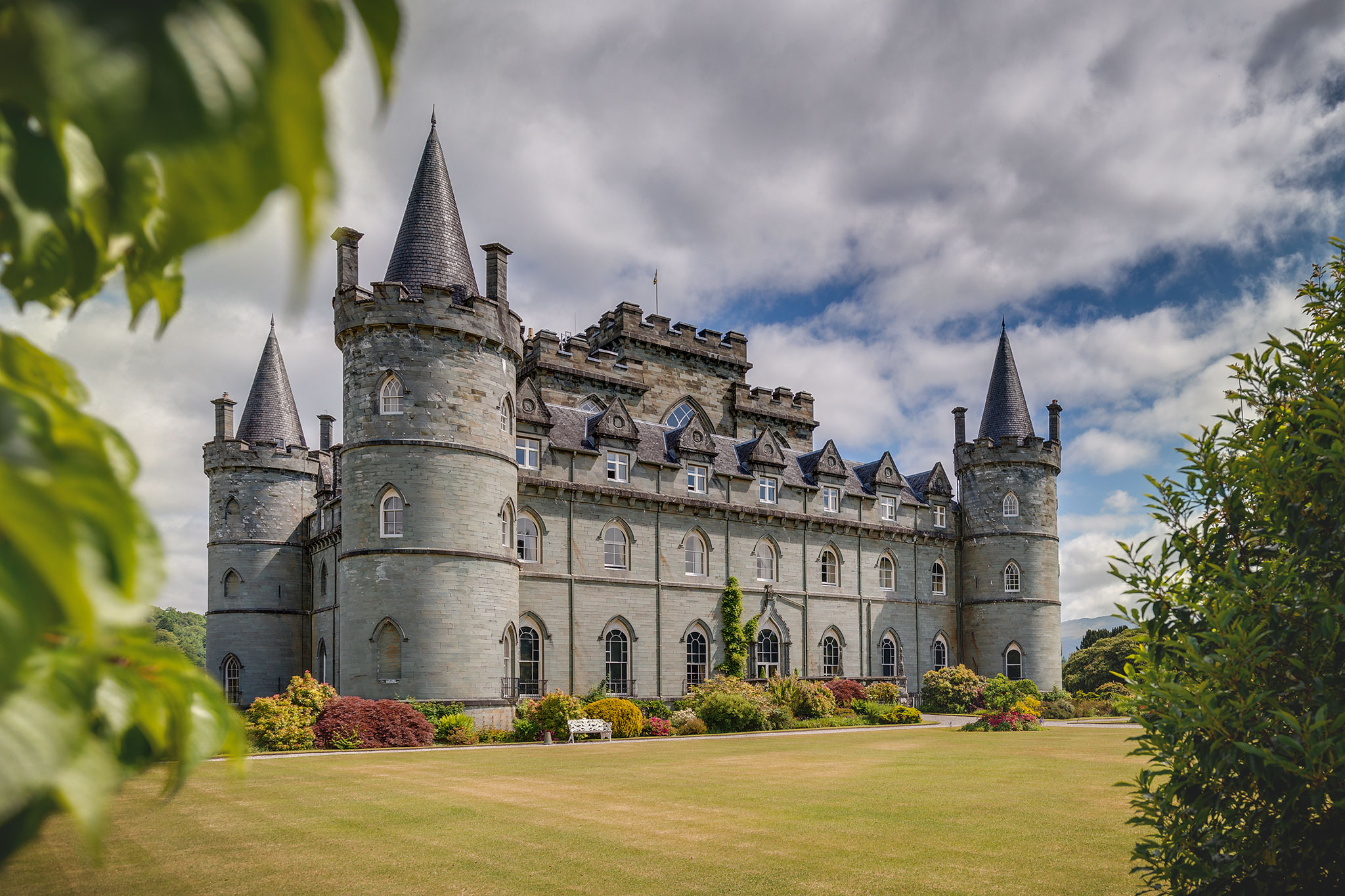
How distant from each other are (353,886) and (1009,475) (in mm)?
37744

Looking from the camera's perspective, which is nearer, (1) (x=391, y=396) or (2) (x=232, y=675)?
(1) (x=391, y=396)

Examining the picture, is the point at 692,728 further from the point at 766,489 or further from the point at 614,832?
the point at 614,832

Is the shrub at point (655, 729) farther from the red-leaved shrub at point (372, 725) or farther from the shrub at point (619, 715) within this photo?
the red-leaved shrub at point (372, 725)

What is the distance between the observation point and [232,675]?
1387 inches

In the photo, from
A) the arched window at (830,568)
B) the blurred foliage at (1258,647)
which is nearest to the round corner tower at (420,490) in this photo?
the arched window at (830,568)

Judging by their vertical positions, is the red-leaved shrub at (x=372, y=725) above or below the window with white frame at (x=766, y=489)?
below

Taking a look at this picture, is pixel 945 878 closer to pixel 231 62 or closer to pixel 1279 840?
pixel 1279 840

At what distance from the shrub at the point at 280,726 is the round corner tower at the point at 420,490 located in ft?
9.79

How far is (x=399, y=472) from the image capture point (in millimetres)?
25672

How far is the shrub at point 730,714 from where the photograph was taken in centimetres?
2709

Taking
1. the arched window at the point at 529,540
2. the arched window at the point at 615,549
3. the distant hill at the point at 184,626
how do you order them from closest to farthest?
the arched window at the point at 529,540 → the arched window at the point at 615,549 → the distant hill at the point at 184,626

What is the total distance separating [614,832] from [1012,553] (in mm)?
34504

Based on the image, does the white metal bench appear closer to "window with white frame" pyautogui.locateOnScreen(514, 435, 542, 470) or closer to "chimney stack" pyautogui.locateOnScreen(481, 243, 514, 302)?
"window with white frame" pyautogui.locateOnScreen(514, 435, 542, 470)

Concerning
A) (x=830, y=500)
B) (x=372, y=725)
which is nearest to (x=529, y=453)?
(x=372, y=725)
